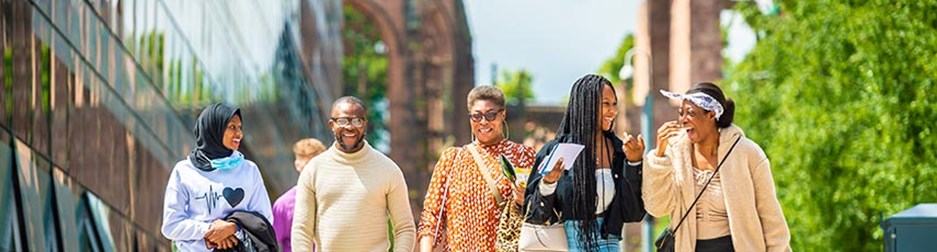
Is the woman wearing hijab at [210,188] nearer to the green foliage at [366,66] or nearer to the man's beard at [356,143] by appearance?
the man's beard at [356,143]

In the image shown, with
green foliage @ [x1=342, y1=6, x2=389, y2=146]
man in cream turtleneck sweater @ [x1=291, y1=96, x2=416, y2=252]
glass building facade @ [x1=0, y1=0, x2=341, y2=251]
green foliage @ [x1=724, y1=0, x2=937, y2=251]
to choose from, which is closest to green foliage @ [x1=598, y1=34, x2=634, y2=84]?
green foliage @ [x1=342, y1=6, x2=389, y2=146]

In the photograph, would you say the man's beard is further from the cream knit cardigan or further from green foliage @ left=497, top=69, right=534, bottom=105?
green foliage @ left=497, top=69, right=534, bottom=105

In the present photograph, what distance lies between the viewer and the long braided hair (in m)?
10.4

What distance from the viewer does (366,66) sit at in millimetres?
97000

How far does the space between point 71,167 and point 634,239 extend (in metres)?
51.6

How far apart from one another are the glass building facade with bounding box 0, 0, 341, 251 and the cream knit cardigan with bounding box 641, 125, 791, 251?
587cm

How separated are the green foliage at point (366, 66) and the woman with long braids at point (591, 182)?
82.1 meters

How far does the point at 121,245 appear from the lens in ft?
67.4

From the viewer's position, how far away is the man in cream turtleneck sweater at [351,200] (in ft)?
37.1

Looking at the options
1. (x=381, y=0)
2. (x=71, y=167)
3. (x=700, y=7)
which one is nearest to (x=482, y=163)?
(x=71, y=167)

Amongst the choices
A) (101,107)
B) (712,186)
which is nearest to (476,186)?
(712,186)

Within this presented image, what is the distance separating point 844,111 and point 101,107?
12.8 m

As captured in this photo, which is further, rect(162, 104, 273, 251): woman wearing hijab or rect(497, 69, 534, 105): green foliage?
rect(497, 69, 534, 105): green foliage

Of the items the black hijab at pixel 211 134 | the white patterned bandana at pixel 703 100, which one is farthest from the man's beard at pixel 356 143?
the white patterned bandana at pixel 703 100
